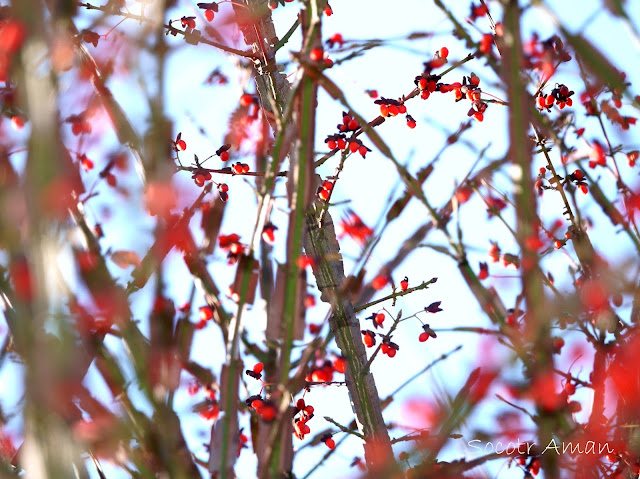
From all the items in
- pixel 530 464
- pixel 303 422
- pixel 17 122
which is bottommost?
pixel 530 464

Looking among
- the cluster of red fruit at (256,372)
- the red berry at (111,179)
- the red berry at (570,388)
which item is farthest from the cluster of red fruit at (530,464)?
the red berry at (111,179)

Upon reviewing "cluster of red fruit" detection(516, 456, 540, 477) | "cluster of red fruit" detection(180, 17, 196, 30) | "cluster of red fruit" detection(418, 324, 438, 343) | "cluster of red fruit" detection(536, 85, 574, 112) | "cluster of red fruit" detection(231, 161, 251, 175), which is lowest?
"cluster of red fruit" detection(516, 456, 540, 477)

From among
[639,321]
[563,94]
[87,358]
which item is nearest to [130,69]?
[87,358]

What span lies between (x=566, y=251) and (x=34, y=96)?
2320mm

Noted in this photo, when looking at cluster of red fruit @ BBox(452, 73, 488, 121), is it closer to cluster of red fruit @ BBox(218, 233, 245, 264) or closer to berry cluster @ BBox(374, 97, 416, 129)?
berry cluster @ BBox(374, 97, 416, 129)

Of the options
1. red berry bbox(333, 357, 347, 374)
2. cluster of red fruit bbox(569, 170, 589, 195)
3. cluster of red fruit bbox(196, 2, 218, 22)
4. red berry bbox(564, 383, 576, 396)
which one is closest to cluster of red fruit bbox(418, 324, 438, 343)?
red berry bbox(333, 357, 347, 374)

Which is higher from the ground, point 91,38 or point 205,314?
point 91,38

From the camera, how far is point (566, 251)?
266 cm

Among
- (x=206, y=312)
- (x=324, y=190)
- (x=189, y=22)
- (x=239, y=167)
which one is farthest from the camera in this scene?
(x=189, y=22)

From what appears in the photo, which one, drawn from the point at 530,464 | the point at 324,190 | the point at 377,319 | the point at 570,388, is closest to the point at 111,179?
the point at 324,190

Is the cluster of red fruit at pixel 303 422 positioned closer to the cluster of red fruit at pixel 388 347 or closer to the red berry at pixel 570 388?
the cluster of red fruit at pixel 388 347

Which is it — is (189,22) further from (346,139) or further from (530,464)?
(530,464)

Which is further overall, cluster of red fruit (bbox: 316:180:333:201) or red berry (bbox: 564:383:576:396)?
cluster of red fruit (bbox: 316:180:333:201)

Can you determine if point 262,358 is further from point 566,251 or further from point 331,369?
point 566,251
